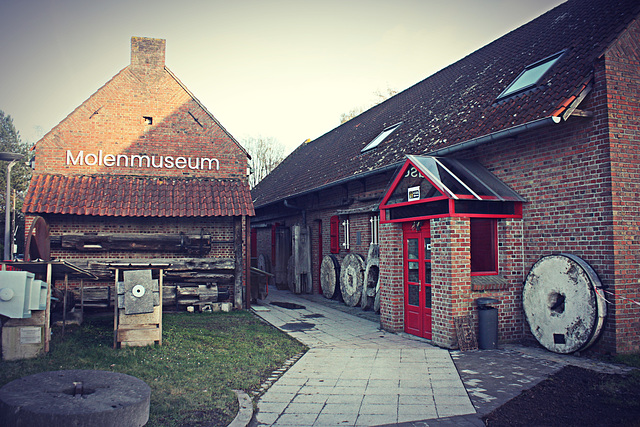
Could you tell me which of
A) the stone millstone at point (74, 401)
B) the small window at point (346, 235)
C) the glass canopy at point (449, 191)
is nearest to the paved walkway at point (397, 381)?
the stone millstone at point (74, 401)

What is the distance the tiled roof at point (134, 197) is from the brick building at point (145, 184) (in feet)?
0.08

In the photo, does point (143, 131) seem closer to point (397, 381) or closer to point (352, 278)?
point (352, 278)

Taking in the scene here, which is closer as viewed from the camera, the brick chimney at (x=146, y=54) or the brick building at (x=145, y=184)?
the brick building at (x=145, y=184)

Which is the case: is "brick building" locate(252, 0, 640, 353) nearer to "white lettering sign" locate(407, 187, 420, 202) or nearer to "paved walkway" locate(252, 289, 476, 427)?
"white lettering sign" locate(407, 187, 420, 202)

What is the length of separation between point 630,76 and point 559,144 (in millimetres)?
1406

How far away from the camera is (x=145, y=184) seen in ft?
41.0

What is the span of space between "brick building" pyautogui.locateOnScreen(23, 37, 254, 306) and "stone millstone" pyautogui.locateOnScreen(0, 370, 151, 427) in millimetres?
7033

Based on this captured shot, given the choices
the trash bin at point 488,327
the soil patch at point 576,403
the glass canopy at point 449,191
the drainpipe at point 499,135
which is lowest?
the soil patch at point 576,403

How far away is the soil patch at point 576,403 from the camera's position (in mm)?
4730

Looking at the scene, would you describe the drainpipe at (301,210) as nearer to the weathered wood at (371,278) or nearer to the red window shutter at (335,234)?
the red window shutter at (335,234)

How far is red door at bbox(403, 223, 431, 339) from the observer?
28.6 ft

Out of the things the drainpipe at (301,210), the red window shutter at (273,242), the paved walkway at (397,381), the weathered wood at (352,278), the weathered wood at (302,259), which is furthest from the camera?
the red window shutter at (273,242)

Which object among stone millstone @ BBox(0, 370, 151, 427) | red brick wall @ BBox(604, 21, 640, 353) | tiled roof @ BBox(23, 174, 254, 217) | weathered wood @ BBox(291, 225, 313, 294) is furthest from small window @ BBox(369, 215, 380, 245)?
stone millstone @ BBox(0, 370, 151, 427)

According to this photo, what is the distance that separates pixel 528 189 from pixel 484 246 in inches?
49.3
